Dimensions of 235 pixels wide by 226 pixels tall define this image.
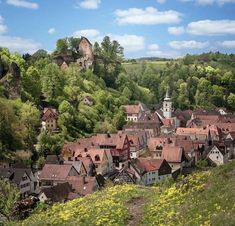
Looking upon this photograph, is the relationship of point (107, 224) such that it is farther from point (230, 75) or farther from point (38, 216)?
point (230, 75)

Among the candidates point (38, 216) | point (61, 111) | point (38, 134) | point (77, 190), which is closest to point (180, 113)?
point (61, 111)

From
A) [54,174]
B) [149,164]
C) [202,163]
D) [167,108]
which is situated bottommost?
[202,163]

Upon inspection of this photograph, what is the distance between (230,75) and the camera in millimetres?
154375

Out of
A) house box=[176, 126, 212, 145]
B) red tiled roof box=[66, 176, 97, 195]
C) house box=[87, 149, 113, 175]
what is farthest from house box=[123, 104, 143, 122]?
red tiled roof box=[66, 176, 97, 195]

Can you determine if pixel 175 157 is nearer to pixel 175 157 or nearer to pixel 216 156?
pixel 175 157

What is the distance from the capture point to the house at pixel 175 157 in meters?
66.9

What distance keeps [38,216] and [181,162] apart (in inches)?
1636

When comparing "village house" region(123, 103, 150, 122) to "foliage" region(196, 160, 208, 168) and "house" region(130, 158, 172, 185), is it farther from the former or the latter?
"house" region(130, 158, 172, 185)

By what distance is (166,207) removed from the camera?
22875 mm

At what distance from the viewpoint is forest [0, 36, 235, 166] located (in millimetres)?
71500

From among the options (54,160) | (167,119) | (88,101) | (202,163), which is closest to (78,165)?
(54,160)

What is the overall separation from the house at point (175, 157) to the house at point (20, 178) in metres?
21.8

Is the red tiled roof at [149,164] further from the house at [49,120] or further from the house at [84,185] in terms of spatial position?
the house at [49,120]

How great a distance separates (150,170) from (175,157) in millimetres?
8148
